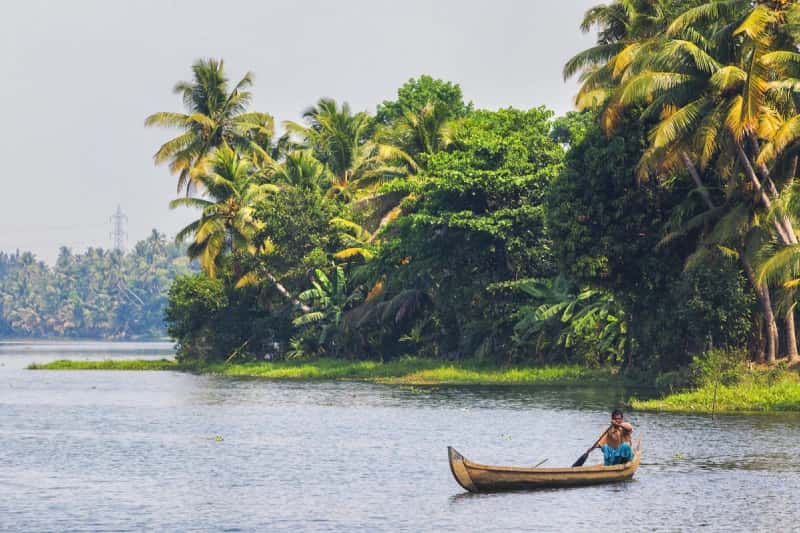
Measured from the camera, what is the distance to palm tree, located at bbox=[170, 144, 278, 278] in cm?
7500

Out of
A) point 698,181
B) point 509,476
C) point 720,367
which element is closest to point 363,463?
point 509,476

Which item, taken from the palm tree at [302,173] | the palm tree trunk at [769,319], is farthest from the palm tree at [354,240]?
the palm tree trunk at [769,319]

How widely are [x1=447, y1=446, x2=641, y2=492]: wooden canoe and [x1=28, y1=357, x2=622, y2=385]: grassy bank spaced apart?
30.4 meters

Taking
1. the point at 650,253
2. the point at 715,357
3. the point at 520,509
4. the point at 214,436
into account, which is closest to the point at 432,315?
the point at 650,253

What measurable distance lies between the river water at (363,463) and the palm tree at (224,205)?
21.2 metres

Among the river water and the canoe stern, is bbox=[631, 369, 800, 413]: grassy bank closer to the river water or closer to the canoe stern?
the river water

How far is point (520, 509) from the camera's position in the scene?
2591cm

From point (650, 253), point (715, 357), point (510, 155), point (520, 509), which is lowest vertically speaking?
point (520, 509)

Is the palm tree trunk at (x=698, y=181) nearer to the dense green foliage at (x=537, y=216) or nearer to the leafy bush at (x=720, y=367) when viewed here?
the dense green foliage at (x=537, y=216)

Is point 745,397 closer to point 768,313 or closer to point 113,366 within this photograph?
point 768,313

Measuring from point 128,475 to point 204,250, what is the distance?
45.6 m

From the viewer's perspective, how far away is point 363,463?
33219 millimetres

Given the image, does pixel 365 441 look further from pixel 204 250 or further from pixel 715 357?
pixel 204 250

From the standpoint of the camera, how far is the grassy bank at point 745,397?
4309 centimetres
